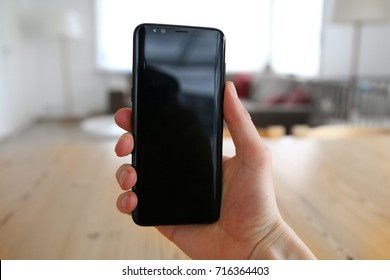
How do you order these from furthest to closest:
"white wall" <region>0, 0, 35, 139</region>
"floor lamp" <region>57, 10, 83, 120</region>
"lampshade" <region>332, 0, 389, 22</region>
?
"floor lamp" <region>57, 10, 83, 120</region> → "white wall" <region>0, 0, 35, 139</region> → "lampshade" <region>332, 0, 389, 22</region>

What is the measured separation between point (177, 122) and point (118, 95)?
2.12 meters

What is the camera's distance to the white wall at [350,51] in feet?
8.14

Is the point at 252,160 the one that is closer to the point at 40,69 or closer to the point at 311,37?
the point at 311,37

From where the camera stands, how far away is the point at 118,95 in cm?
228

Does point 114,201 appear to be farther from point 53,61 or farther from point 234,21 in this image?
point 53,61

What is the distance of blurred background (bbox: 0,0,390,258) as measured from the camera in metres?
0.27

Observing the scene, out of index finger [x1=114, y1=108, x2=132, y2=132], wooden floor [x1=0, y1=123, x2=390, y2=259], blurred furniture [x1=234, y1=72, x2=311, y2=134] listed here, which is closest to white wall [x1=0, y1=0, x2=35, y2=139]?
blurred furniture [x1=234, y1=72, x2=311, y2=134]

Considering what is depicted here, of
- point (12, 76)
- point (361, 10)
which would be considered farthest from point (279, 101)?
point (12, 76)

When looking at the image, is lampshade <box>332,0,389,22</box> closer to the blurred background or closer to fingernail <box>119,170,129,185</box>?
the blurred background

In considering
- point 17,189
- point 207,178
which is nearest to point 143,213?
point 207,178

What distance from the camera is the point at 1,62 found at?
2254 millimetres

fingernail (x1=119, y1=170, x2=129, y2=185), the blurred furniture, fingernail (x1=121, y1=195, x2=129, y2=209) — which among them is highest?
fingernail (x1=119, y1=170, x2=129, y2=185)

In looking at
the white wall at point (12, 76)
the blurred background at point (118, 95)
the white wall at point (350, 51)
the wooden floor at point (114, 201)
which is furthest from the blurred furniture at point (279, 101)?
the white wall at point (12, 76)
